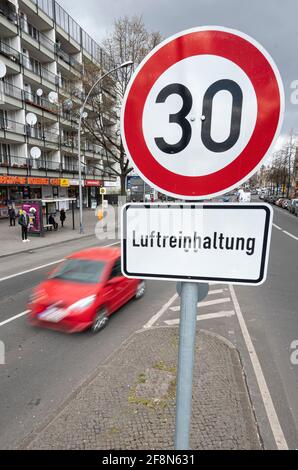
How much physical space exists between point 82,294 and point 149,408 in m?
2.57

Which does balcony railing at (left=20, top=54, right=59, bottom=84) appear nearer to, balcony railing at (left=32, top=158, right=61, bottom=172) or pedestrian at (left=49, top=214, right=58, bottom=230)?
balcony railing at (left=32, top=158, right=61, bottom=172)

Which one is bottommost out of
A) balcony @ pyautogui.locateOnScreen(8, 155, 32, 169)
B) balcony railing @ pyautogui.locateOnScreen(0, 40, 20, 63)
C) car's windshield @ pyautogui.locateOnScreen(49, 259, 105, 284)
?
car's windshield @ pyautogui.locateOnScreen(49, 259, 105, 284)

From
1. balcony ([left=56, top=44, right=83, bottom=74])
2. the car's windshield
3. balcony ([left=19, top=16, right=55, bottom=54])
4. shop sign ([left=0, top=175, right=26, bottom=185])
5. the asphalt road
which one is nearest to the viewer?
the asphalt road

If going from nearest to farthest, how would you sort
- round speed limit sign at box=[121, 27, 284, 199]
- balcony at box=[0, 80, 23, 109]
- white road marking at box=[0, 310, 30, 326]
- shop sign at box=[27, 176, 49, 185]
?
round speed limit sign at box=[121, 27, 284, 199], white road marking at box=[0, 310, 30, 326], balcony at box=[0, 80, 23, 109], shop sign at box=[27, 176, 49, 185]

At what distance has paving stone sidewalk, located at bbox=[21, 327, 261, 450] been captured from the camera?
8.82 ft

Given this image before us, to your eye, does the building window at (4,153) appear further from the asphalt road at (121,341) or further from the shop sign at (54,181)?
the asphalt road at (121,341)

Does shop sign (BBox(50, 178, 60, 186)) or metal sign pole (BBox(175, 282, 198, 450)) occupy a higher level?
shop sign (BBox(50, 178, 60, 186))

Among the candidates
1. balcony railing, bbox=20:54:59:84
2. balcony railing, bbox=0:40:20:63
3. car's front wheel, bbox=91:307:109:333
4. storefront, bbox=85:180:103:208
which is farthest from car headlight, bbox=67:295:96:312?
storefront, bbox=85:180:103:208

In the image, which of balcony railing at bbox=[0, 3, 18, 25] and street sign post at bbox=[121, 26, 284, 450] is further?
balcony railing at bbox=[0, 3, 18, 25]

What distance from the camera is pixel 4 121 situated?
74.7 ft

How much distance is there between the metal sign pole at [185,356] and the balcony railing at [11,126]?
25.3 m

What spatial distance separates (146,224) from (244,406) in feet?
9.83

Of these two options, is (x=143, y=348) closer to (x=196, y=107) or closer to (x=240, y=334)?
(x=240, y=334)

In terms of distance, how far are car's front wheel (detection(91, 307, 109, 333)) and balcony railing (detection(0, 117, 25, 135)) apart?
22093mm
